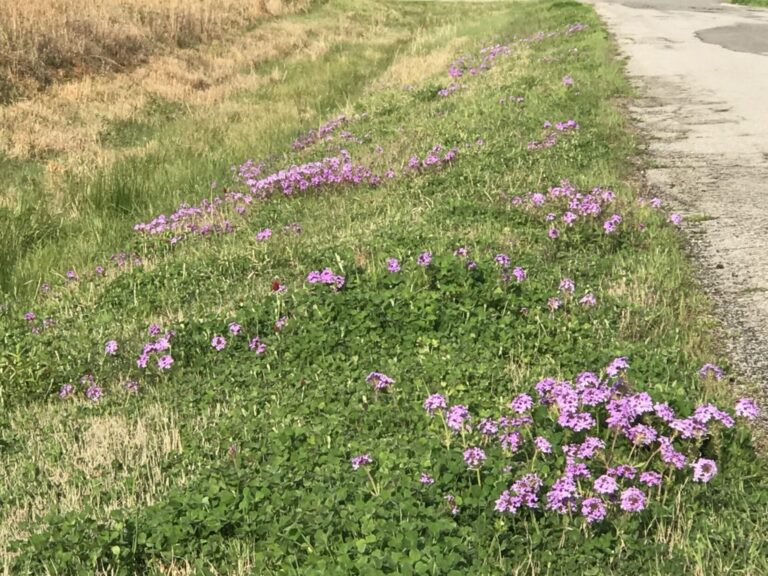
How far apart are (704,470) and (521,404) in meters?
0.87

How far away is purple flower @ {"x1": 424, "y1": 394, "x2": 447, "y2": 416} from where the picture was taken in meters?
3.67

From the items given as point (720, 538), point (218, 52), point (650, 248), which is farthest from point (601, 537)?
point (218, 52)

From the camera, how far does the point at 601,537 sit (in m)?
2.83

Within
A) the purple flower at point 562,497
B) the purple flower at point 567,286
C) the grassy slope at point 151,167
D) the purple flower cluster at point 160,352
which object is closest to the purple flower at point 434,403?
the purple flower at point 562,497

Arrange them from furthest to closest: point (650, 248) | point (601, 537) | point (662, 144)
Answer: point (662, 144), point (650, 248), point (601, 537)

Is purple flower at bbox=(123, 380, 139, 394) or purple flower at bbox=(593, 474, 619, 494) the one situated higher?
purple flower at bbox=(593, 474, 619, 494)

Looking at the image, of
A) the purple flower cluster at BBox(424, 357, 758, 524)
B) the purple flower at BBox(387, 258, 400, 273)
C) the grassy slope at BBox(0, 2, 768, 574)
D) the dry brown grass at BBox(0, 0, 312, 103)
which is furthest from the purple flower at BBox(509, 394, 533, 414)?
the dry brown grass at BBox(0, 0, 312, 103)

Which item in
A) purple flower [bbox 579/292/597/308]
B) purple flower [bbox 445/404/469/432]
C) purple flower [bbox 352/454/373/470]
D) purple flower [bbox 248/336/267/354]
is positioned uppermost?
purple flower [bbox 579/292/597/308]

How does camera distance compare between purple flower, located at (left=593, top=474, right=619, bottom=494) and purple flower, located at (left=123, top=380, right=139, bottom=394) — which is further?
purple flower, located at (left=123, top=380, right=139, bottom=394)

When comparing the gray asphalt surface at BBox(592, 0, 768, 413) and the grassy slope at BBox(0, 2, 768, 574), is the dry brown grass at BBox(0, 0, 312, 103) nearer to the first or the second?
the grassy slope at BBox(0, 2, 768, 574)

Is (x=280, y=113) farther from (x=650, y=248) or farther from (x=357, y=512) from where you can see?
(x=357, y=512)

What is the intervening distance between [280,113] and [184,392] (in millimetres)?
10381

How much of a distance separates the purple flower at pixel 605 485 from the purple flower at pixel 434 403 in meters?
0.94

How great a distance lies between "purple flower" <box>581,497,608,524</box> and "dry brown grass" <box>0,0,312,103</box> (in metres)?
14.3
